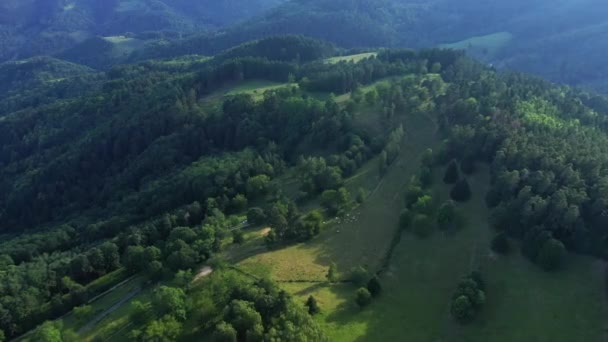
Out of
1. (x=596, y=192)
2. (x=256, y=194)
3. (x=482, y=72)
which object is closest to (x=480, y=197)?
(x=596, y=192)

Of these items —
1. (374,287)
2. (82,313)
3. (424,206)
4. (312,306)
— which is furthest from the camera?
(424,206)

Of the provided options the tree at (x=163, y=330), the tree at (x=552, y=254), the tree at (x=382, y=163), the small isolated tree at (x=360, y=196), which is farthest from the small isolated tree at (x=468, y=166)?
the tree at (x=163, y=330)

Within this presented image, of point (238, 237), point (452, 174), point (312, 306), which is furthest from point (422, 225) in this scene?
point (238, 237)

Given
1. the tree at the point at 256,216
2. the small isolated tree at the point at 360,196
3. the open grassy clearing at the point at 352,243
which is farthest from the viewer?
the small isolated tree at the point at 360,196

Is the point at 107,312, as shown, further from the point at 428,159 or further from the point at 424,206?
the point at 428,159

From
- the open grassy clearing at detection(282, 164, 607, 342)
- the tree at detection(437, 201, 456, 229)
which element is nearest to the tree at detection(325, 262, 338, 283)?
the open grassy clearing at detection(282, 164, 607, 342)

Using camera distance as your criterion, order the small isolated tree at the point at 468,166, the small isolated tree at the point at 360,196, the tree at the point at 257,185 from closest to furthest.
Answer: the small isolated tree at the point at 360,196, the small isolated tree at the point at 468,166, the tree at the point at 257,185

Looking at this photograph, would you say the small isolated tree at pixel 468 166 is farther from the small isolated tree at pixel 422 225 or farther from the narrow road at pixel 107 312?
the narrow road at pixel 107 312

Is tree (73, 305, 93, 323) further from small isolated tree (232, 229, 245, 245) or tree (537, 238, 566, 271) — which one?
tree (537, 238, 566, 271)
